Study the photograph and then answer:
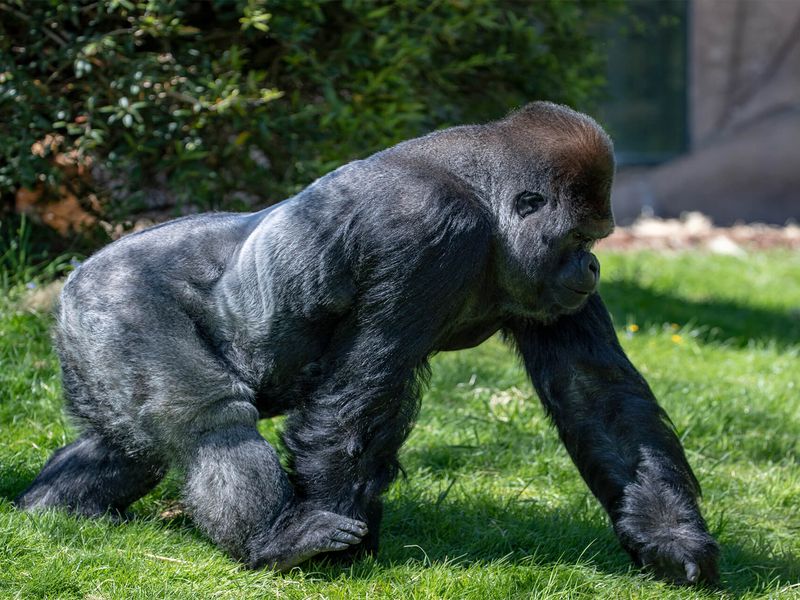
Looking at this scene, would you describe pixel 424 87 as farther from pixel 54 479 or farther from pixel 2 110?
pixel 54 479

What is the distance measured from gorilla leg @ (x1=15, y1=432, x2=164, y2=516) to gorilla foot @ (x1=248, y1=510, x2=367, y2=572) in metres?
0.53

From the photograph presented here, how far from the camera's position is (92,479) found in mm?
3418

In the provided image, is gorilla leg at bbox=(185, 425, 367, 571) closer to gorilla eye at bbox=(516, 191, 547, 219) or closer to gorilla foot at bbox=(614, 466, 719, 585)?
gorilla foot at bbox=(614, 466, 719, 585)

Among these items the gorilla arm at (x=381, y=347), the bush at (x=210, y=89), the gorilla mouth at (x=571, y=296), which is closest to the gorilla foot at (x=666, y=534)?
the gorilla mouth at (x=571, y=296)

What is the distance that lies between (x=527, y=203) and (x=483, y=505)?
3.57 ft

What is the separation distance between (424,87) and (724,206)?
719cm

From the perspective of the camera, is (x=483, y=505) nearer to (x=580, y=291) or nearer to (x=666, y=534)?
(x=666, y=534)

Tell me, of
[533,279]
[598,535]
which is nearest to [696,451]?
[598,535]

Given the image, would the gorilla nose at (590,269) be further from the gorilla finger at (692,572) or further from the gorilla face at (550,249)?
the gorilla finger at (692,572)

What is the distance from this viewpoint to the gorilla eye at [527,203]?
3299 millimetres

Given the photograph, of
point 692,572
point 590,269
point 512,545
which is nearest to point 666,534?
point 692,572

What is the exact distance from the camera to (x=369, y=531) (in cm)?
321

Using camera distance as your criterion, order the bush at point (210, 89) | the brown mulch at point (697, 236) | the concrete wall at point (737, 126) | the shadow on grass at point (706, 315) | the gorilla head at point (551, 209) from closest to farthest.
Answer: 1. the gorilla head at point (551, 209)
2. the bush at point (210, 89)
3. the shadow on grass at point (706, 315)
4. the brown mulch at point (697, 236)
5. the concrete wall at point (737, 126)

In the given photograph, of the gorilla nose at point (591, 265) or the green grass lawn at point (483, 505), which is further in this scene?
the gorilla nose at point (591, 265)
